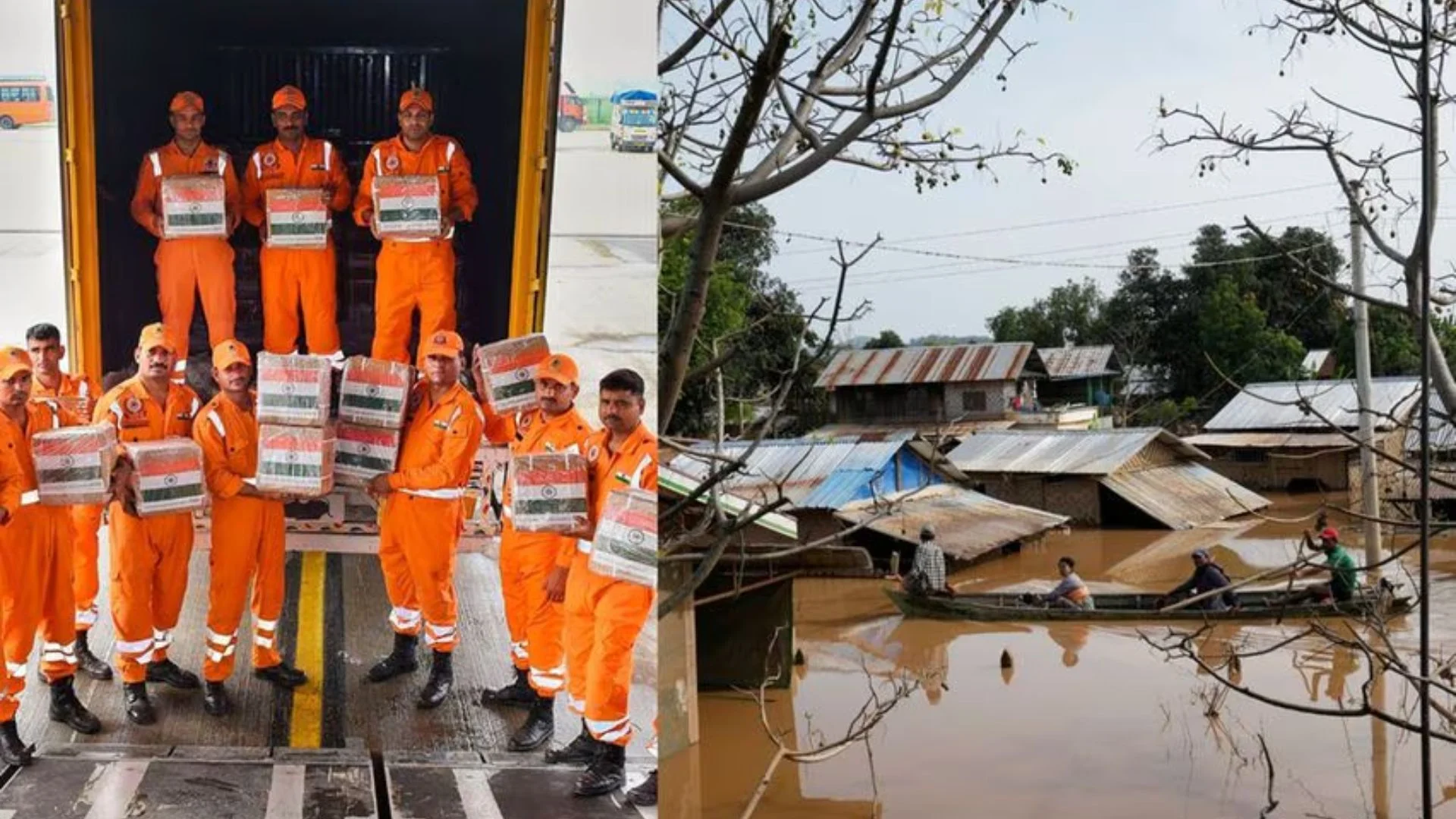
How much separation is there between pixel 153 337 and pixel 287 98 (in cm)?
49

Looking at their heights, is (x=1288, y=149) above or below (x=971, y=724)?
above

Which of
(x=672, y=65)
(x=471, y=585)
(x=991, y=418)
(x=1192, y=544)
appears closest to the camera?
(x=471, y=585)

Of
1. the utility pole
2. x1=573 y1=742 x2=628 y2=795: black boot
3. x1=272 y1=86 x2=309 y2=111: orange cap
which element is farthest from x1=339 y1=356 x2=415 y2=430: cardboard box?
the utility pole

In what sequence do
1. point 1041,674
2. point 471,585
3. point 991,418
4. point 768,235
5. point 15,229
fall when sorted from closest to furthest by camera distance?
point 15,229
point 471,585
point 768,235
point 1041,674
point 991,418

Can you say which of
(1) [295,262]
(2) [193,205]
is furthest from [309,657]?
(2) [193,205]

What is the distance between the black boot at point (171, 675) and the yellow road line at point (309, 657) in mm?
180

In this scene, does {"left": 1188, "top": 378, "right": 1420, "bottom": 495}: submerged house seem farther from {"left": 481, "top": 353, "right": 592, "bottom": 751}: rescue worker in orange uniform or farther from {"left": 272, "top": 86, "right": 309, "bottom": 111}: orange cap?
{"left": 272, "top": 86, "right": 309, "bottom": 111}: orange cap

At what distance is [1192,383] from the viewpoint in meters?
10.5

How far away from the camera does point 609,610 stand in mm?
2506

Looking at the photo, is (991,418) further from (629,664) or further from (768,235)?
(629,664)

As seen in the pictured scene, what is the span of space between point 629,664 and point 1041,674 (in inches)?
363

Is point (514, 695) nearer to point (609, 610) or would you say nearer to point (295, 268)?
point (609, 610)

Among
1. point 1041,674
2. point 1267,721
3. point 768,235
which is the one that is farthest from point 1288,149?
point 1041,674

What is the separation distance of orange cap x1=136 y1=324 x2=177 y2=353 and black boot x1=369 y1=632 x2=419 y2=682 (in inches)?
26.6
